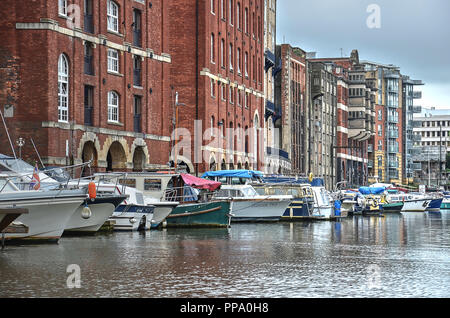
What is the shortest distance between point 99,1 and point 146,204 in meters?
17.2

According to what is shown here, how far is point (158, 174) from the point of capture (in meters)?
47.7

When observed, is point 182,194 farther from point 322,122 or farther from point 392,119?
point 392,119

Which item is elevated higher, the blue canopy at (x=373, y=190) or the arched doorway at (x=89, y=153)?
the arched doorway at (x=89, y=153)

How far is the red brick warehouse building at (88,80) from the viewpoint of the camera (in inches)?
1987

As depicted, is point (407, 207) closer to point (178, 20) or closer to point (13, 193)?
point (178, 20)

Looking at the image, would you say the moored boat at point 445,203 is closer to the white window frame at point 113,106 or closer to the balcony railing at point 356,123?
the balcony railing at point 356,123

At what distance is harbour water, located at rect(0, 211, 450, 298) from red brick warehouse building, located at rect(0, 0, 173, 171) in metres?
12.9

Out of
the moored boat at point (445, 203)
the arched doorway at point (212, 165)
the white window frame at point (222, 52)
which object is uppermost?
the white window frame at point (222, 52)

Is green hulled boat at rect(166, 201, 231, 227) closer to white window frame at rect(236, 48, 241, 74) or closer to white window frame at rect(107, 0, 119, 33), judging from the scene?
white window frame at rect(107, 0, 119, 33)

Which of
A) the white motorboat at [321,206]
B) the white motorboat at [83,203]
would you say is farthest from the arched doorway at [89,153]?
the white motorboat at [321,206]

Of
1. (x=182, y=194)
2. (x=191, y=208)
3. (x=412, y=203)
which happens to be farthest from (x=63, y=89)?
(x=412, y=203)

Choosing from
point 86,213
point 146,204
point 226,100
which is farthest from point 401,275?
point 226,100

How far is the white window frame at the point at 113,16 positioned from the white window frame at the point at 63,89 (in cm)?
598

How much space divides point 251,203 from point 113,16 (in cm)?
1504
